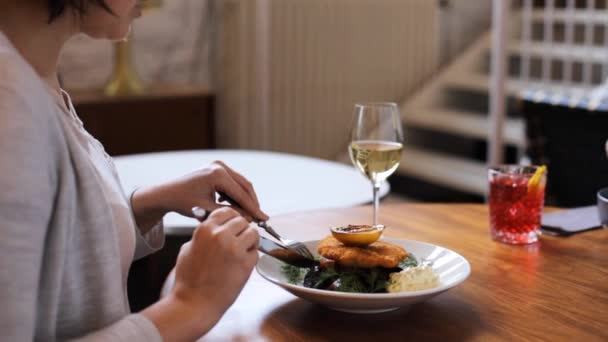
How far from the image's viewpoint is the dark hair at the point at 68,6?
0.80 m

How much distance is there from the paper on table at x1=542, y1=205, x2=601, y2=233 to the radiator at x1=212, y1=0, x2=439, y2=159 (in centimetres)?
275

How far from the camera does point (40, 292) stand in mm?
746

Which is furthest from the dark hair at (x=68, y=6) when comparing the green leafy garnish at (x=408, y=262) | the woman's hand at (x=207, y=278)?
the green leafy garnish at (x=408, y=262)

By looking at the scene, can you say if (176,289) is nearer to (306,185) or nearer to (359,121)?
(359,121)

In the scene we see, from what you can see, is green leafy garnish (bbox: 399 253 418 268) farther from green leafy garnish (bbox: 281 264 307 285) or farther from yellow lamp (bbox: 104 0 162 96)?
yellow lamp (bbox: 104 0 162 96)

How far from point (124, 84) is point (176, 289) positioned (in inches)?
A: 113

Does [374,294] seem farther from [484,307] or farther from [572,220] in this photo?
[572,220]

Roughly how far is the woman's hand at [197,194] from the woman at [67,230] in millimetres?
218

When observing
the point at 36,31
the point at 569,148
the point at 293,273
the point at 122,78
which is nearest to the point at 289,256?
the point at 293,273

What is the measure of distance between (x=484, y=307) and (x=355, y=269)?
161mm

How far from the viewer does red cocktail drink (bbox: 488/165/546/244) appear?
126cm

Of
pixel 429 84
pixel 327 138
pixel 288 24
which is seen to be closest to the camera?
pixel 288 24

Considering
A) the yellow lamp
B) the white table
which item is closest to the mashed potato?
the white table

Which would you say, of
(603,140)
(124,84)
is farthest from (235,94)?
(603,140)
